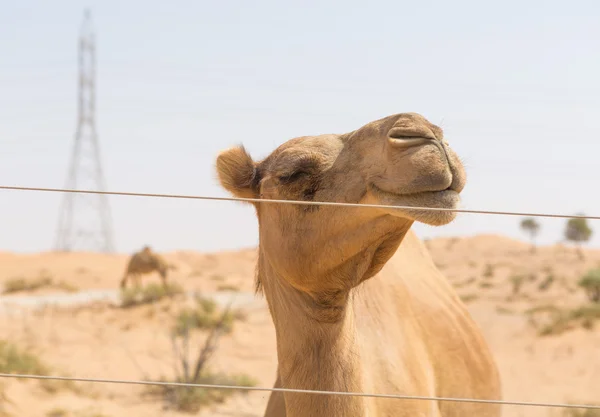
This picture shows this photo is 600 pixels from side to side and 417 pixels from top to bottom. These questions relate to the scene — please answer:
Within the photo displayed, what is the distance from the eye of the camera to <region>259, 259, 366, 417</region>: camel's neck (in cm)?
299

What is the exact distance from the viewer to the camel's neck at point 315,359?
299 centimetres

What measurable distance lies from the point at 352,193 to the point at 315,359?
645mm

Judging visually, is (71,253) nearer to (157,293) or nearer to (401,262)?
(157,293)

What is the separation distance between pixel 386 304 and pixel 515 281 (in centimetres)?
2472

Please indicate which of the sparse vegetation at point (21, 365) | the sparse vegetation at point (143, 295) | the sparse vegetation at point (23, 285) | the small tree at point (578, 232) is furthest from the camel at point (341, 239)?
the small tree at point (578, 232)

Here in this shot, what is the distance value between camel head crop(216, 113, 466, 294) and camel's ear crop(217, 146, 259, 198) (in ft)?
0.73

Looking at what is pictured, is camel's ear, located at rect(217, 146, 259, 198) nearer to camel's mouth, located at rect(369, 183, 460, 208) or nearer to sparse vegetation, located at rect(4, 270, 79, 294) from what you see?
camel's mouth, located at rect(369, 183, 460, 208)

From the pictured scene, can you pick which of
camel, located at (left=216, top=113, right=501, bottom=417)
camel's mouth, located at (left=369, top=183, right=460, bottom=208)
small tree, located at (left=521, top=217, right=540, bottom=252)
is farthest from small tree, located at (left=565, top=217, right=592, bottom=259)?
camel's mouth, located at (left=369, top=183, right=460, bottom=208)

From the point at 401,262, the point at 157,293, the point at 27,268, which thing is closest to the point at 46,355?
the point at 157,293

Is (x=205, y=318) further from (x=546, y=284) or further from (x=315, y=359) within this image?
(x=546, y=284)

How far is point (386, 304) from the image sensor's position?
4.09 m

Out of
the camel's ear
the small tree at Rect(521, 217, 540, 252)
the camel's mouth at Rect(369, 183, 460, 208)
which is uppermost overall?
the camel's mouth at Rect(369, 183, 460, 208)

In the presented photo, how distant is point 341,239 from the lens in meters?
2.98

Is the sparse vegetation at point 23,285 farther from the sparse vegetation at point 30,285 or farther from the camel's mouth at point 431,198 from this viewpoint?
the camel's mouth at point 431,198
